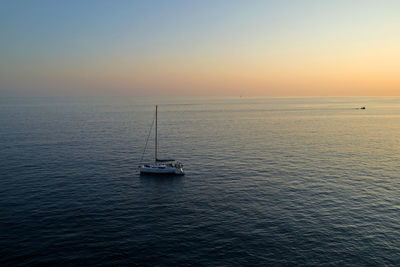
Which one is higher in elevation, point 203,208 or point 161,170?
point 161,170

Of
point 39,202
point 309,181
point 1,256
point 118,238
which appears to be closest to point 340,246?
point 309,181

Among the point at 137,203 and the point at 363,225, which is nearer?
the point at 363,225

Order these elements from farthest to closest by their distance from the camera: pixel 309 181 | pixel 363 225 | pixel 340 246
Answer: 1. pixel 309 181
2. pixel 363 225
3. pixel 340 246

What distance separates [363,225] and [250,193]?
2231cm

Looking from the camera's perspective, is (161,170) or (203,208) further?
(161,170)

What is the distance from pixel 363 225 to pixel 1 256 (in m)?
56.3

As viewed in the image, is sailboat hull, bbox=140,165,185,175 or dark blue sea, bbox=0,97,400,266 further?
sailboat hull, bbox=140,165,185,175

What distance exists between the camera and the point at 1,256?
36812 millimetres

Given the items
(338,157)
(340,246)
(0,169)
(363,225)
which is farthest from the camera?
(338,157)

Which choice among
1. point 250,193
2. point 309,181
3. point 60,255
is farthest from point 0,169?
point 309,181

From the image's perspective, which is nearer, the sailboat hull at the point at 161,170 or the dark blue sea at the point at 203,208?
the dark blue sea at the point at 203,208

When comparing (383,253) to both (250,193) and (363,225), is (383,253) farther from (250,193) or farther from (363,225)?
(250,193)

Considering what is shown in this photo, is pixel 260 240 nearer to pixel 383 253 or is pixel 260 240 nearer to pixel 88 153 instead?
pixel 383 253

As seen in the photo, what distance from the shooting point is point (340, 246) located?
40.8 meters
